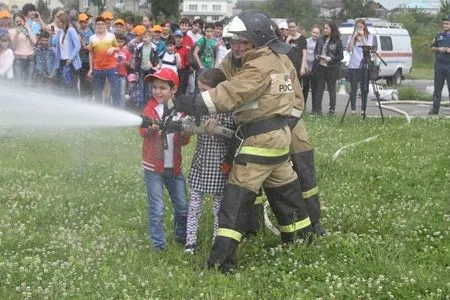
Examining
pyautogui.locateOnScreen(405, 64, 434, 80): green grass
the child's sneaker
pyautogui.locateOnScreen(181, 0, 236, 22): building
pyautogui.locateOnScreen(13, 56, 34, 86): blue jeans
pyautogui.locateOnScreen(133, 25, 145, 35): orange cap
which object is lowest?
pyautogui.locateOnScreen(405, 64, 434, 80): green grass

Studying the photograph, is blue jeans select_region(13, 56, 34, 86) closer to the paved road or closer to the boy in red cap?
the paved road

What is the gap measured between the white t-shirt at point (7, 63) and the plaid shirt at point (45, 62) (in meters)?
0.62

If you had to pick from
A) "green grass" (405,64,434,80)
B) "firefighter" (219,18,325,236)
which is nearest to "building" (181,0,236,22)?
"green grass" (405,64,434,80)

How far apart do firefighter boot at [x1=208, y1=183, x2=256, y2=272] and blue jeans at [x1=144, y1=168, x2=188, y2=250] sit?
2.31ft

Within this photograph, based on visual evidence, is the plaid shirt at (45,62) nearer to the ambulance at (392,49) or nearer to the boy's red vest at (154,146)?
the boy's red vest at (154,146)

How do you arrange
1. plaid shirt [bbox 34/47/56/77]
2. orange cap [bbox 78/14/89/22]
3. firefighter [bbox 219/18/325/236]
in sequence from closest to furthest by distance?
firefighter [bbox 219/18/325/236]
plaid shirt [bbox 34/47/56/77]
orange cap [bbox 78/14/89/22]

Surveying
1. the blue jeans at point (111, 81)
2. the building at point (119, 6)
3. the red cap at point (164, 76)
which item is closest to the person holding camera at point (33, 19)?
the blue jeans at point (111, 81)

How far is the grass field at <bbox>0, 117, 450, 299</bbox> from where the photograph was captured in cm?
535

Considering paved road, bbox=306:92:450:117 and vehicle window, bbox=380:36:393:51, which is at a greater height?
vehicle window, bbox=380:36:393:51

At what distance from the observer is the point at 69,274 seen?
5.51 meters

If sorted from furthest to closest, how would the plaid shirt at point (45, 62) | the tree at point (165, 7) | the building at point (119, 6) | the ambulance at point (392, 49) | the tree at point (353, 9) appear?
the tree at point (353, 9)
the building at point (119, 6)
the tree at point (165, 7)
the ambulance at point (392, 49)
the plaid shirt at point (45, 62)

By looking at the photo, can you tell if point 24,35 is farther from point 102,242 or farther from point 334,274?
point 334,274

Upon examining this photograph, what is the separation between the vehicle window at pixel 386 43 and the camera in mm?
32853

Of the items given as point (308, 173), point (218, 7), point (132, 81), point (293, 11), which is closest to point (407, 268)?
point (308, 173)
